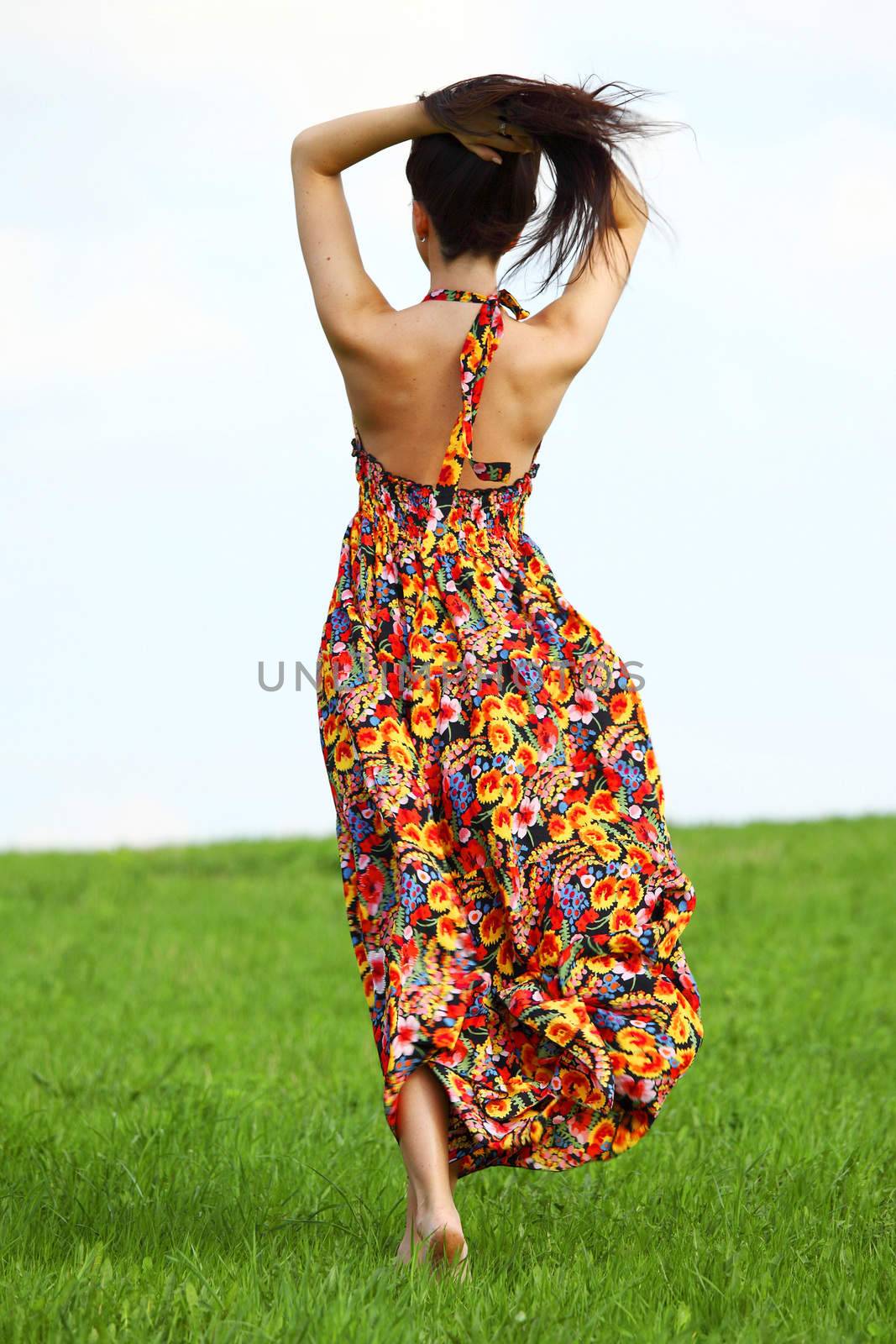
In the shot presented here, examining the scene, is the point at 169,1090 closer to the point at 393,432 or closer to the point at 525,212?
the point at 393,432

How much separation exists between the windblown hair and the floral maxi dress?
0.19 meters

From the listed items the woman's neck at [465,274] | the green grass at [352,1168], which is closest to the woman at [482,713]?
the woman's neck at [465,274]

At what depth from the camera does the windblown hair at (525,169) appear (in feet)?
12.4

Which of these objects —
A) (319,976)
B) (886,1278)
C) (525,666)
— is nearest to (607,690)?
(525,666)

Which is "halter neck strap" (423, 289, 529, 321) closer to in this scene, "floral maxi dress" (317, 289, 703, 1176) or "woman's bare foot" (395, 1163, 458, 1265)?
"floral maxi dress" (317, 289, 703, 1176)

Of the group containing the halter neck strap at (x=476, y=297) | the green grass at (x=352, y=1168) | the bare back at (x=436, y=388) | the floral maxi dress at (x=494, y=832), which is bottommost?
the green grass at (x=352, y=1168)

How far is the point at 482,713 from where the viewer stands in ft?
12.4

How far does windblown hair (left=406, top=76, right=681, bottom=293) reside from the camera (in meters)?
3.79

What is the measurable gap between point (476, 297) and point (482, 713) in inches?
42.5

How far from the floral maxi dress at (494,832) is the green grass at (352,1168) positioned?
450 mm

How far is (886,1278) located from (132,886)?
940cm

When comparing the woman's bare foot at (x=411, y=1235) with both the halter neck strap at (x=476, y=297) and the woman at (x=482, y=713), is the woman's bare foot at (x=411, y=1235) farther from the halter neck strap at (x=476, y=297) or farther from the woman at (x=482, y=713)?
the halter neck strap at (x=476, y=297)

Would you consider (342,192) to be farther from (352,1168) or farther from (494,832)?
(352,1168)

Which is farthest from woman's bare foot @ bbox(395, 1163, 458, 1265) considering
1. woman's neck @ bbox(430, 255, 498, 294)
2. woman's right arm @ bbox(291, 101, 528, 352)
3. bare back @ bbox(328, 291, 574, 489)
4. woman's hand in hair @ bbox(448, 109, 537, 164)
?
woman's hand in hair @ bbox(448, 109, 537, 164)
